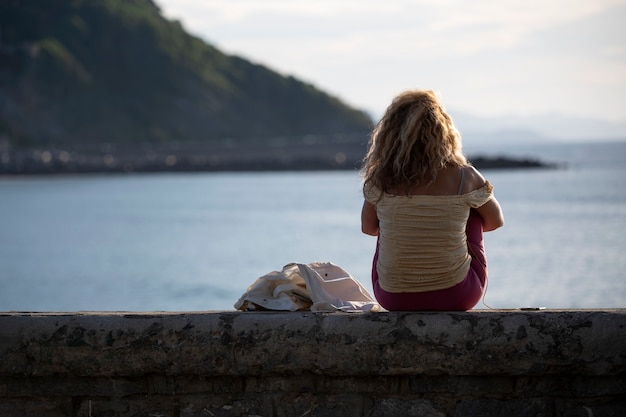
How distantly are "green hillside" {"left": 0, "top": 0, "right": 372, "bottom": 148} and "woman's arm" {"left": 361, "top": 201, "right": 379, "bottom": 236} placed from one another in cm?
10369

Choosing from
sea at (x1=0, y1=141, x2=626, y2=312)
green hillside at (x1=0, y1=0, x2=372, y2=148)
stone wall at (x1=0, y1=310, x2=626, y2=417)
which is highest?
green hillside at (x1=0, y1=0, x2=372, y2=148)

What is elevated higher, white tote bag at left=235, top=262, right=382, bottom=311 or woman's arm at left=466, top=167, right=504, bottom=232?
woman's arm at left=466, top=167, right=504, bottom=232

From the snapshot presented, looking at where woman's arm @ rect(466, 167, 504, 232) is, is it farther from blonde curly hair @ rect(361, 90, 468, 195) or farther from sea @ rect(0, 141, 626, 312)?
sea @ rect(0, 141, 626, 312)

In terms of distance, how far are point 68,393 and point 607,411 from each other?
214cm

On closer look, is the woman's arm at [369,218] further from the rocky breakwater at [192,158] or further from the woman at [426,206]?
the rocky breakwater at [192,158]

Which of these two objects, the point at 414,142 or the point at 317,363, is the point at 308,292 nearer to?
the point at 317,363

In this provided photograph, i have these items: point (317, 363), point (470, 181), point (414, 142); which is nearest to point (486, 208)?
point (470, 181)

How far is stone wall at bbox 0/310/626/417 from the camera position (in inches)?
165

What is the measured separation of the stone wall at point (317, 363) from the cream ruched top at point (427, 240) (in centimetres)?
20

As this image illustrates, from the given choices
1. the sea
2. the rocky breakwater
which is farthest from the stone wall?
the rocky breakwater

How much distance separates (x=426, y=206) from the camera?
174 inches

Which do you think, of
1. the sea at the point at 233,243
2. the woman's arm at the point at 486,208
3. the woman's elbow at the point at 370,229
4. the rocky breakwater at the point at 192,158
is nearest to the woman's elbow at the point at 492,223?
the woman's arm at the point at 486,208

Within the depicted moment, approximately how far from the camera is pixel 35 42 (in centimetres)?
12100

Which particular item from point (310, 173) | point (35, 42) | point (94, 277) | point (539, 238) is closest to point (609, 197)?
point (539, 238)
